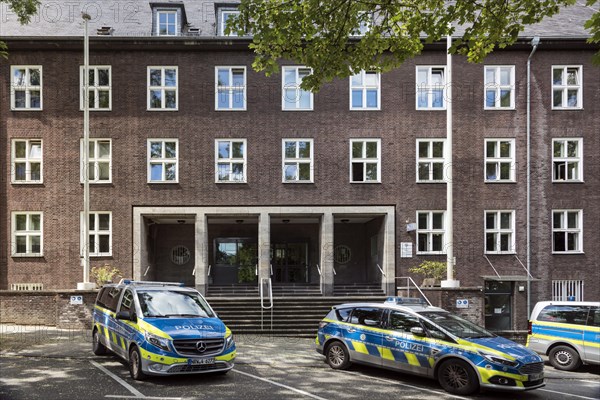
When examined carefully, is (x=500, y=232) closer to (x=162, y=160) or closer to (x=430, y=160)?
(x=430, y=160)

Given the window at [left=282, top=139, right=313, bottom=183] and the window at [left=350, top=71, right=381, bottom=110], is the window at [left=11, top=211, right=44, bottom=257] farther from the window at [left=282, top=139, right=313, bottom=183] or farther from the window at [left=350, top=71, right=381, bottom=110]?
the window at [left=350, top=71, right=381, bottom=110]

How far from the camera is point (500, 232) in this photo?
861 inches

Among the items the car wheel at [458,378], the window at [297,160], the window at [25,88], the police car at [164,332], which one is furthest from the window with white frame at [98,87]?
the car wheel at [458,378]

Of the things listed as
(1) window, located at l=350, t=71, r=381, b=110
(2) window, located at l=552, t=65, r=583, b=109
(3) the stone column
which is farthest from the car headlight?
(2) window, located at l=552, t=65, r=583, b=109

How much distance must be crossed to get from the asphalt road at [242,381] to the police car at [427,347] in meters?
0.35

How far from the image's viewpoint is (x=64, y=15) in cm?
2403

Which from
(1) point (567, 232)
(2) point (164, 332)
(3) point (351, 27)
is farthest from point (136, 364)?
(1) point (567, 232)

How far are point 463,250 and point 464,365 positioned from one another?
12.9 m

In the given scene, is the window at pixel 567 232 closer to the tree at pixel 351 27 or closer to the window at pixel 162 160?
the tree at pixel 351 27

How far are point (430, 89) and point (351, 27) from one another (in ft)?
46.5

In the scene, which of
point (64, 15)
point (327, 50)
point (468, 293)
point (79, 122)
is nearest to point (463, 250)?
point (468, 293)

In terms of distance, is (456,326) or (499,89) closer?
(456,326)

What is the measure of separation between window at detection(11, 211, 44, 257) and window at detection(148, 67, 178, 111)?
6.84m

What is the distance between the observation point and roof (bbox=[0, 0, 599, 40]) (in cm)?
2255
